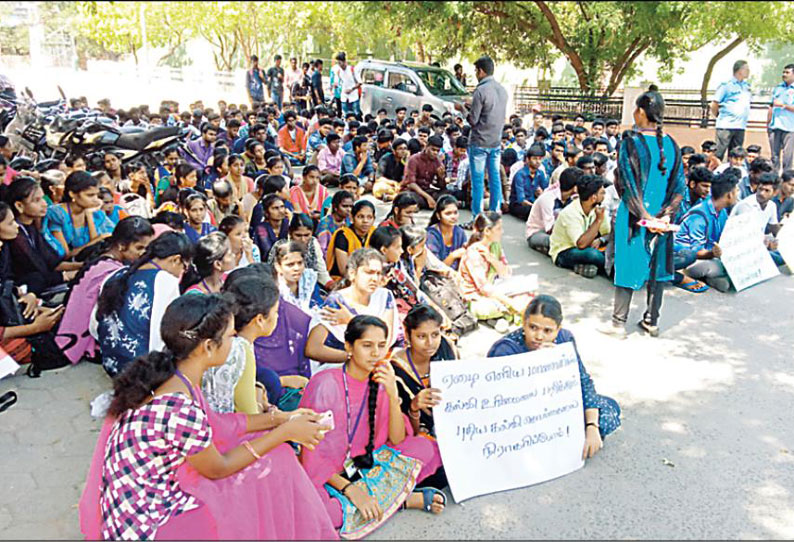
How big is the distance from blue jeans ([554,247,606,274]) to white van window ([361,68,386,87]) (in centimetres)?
904

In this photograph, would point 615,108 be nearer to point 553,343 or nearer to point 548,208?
point 548,208


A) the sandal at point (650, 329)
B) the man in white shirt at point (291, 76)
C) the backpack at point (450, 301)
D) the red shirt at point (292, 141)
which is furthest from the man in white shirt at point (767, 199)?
the man in white shirt at point (291, 76)

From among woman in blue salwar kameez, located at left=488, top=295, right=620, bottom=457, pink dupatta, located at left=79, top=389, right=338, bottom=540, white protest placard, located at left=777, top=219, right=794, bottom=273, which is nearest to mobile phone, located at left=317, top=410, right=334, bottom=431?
pink dupatta, located at left=79, top=389, right=338, bottom=540

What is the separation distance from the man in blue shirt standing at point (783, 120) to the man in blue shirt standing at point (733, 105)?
0.42 metres

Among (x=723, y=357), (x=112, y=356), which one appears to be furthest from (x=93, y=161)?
(x=723, y=357)

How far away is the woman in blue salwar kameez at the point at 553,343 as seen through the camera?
333 cm

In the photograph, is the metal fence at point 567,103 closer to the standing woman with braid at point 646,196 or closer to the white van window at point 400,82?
the white van window at point 400,82

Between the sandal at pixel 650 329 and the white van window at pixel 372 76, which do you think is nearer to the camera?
the sandal at pixel 650 329

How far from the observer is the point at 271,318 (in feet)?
10.3

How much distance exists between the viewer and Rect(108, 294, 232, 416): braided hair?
232 cm

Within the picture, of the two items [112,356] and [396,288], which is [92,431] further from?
[396,288]

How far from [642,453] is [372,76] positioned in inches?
493

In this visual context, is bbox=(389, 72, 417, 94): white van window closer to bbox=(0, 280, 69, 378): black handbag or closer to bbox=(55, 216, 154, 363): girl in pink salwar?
bbox=(55, 216, 154, 363): girl in pink salwar

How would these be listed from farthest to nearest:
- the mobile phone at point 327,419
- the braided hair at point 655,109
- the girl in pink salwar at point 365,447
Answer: the braided hair at point 655,109
the girl in pink salwar at point 365,447
the mobile phone at point 327,419
